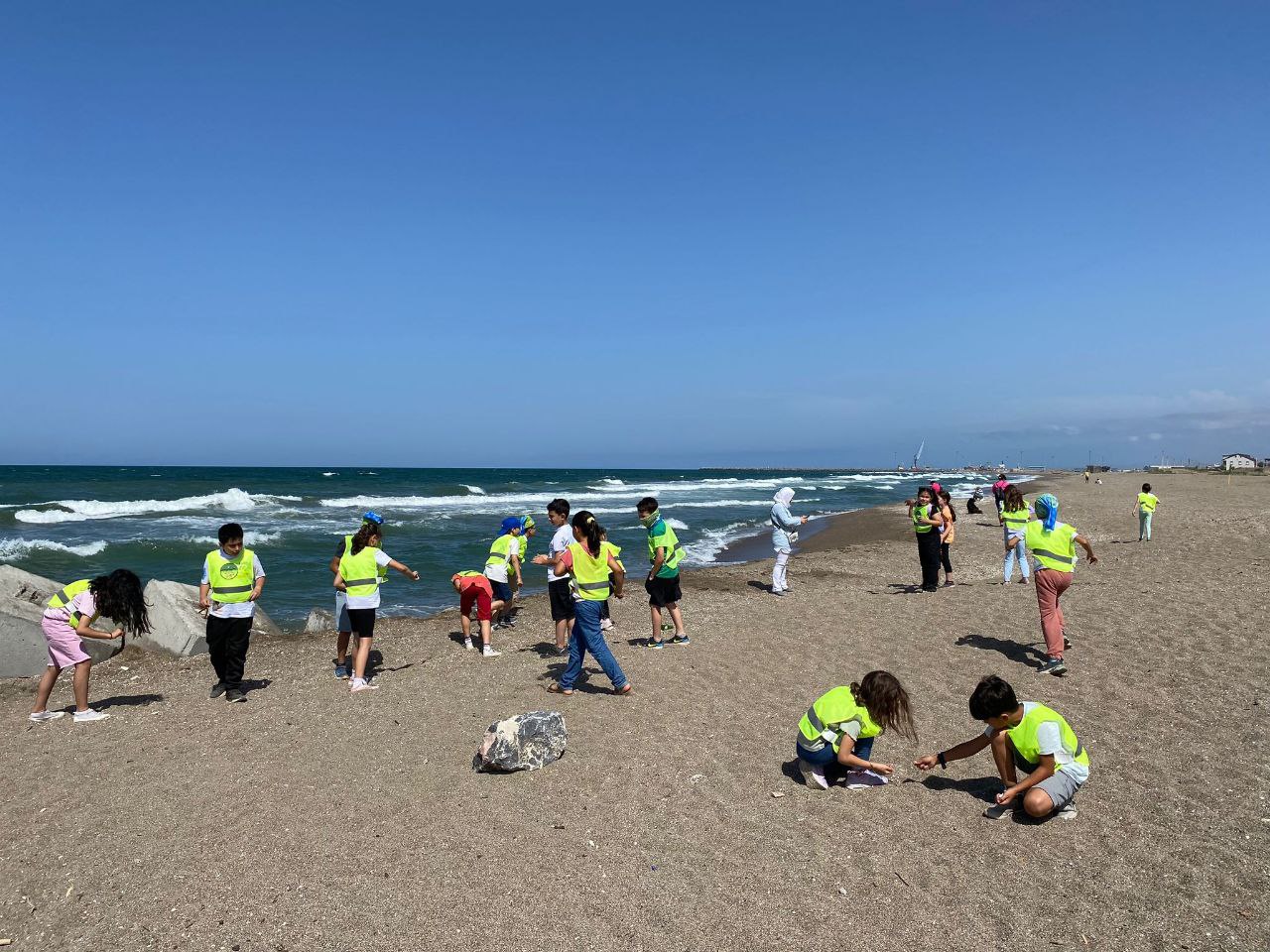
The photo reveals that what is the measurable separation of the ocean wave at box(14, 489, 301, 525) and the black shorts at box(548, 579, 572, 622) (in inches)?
1285

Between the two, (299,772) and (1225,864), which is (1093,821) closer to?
(1225,864)

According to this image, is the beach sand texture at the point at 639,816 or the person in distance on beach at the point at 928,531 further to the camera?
the person in distance on beach at the point at 928,531

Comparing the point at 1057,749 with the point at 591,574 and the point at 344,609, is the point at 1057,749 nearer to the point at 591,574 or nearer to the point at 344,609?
the point at 591,574

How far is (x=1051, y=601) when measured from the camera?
312 inches

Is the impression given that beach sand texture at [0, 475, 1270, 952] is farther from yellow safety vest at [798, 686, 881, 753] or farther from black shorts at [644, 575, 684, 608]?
black shorts at [644, 575, 684, 608]

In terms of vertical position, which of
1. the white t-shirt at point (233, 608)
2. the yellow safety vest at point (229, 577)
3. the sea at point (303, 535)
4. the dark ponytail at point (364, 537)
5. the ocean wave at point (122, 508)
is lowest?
the sea at point (303, 535)

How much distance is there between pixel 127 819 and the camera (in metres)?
5.20

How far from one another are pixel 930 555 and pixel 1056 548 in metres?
4.94

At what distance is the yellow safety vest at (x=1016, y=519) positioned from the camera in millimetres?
12508

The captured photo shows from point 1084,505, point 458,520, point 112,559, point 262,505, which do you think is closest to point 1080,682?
point 112,559

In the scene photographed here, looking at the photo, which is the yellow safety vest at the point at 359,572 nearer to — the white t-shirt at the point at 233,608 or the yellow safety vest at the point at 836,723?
the white t-shirt at the point at 233,608

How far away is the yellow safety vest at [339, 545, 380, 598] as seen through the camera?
7922 millimetres

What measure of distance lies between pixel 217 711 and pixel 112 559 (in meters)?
15.4

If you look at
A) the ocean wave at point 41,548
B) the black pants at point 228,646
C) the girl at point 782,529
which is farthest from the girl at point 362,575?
the ocean wave at point 41,548
